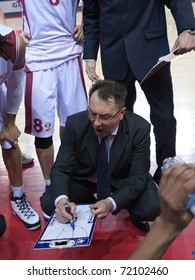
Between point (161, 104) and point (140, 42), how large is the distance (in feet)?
1.36

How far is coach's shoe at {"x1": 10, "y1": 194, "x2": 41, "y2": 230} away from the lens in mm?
2688

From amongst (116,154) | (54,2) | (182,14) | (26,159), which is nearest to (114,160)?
(116,154)

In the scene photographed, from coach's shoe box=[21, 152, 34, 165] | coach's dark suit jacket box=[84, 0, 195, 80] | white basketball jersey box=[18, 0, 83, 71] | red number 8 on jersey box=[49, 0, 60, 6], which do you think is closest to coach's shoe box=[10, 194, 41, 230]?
coach's shoe box=[21, 152, 34, 165]

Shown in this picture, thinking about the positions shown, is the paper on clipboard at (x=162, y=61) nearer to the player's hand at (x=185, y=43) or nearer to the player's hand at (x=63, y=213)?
the player's hand at (x=185, y=43)

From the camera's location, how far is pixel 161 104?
2.78 m

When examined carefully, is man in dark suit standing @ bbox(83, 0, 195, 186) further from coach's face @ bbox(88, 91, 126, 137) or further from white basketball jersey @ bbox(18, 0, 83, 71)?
coach's face @ bbox(88, 91, 126, 137)

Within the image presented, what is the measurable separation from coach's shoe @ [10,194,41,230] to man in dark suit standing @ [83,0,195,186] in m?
0.91

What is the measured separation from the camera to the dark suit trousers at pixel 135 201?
242cm

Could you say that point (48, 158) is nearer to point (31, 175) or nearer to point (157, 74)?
point (31, 175)

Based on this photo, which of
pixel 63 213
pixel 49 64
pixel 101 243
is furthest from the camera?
pixel 49 64

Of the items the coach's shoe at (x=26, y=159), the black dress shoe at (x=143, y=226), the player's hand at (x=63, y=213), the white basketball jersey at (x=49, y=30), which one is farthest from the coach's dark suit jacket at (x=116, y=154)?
the coach's shoe at (x=26, y=159)

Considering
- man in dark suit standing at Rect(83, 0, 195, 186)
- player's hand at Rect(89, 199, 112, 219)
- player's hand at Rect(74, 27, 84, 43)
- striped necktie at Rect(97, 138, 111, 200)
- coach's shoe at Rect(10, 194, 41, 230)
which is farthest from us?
player's hand at Rect(74, 27, 84, 43)

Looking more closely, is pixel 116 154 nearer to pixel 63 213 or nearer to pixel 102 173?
pixel 102 173

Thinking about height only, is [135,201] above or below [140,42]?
below
